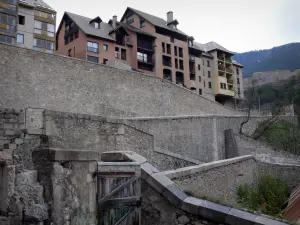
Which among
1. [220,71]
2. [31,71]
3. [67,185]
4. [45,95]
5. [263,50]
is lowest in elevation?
[67,185]

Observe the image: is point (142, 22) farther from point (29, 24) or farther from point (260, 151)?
point (260, 151)

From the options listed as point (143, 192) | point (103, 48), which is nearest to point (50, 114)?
point (143, 192)

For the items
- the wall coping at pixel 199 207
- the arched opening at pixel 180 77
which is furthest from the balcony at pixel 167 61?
the wall coping at pixel 199 207

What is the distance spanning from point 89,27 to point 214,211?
35.8 m

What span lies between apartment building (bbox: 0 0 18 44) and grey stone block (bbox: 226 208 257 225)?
32.3 metres

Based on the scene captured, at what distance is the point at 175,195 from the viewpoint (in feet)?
20.0

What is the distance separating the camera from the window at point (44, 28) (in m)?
35.8

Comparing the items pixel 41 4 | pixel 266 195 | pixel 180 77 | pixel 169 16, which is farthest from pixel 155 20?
pixel 266 195

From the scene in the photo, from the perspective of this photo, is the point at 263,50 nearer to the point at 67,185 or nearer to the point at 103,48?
the point at 103,48

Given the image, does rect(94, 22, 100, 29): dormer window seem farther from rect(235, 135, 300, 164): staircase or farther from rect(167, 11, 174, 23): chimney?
rect(235, 135, 300, 164): staircase

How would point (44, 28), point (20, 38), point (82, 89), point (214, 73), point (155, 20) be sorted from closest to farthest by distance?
point (82, 89)
point (20, 38)
point (44, 28)
point (155, 20)
point (214, 73)

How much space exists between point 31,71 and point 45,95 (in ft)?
5.86

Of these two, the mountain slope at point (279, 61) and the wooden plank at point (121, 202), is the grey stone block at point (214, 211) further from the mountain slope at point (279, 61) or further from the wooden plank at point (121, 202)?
the mountain slope at point (279, 61)

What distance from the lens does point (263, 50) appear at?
170 m
